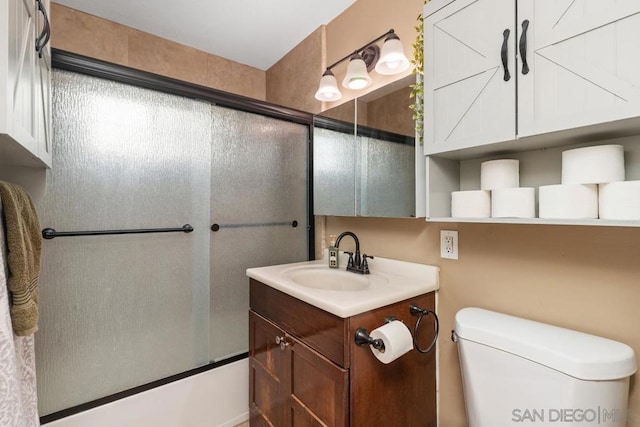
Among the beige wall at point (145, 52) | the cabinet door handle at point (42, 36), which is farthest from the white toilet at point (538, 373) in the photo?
the beige wall at point (145, 52)

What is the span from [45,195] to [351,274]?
4.41ft

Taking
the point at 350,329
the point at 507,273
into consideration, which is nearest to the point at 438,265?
the point at 507,273

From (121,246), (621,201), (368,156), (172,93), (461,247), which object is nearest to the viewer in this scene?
(621,201)

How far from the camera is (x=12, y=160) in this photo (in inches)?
36.8

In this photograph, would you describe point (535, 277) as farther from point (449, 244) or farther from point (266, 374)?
point (266, 374)

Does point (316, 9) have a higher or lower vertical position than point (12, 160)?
higher

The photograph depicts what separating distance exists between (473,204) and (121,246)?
1480 millimetres

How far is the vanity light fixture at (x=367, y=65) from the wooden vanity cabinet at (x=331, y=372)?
110 cm

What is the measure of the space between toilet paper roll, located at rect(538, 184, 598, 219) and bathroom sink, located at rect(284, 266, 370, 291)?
2.66ft

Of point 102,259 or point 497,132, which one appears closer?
point 497,132

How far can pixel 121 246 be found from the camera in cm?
132

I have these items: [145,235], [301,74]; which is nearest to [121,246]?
[145,235]

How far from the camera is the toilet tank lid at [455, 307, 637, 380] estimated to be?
74cm

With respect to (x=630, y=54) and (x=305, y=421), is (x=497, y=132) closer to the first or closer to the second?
(x=630, y=54)
